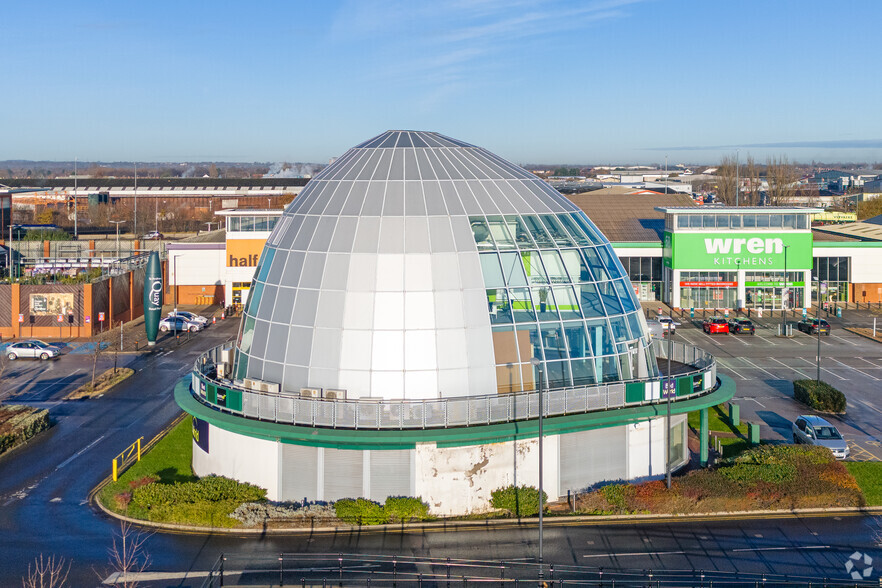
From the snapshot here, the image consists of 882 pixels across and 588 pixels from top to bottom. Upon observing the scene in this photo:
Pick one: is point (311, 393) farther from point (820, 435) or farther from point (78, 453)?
point (820, 435)

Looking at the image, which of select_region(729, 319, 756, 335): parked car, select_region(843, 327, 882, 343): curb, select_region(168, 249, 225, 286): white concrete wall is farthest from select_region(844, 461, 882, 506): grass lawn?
select_region(168, 249, 225, 286): white concrete wall

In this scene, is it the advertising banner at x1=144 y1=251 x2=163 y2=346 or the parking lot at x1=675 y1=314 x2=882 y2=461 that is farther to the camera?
the advertising banner at x1=144 y1=251 x2=163 y2=346

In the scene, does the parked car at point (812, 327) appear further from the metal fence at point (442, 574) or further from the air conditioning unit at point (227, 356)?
the air conditioning unit at point (227, 356)

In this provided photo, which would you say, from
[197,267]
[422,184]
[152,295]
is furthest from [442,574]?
[197,267]

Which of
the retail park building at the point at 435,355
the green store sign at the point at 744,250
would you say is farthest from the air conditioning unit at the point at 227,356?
the green store sign at the point at 744,250

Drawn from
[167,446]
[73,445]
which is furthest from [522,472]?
[73,445]

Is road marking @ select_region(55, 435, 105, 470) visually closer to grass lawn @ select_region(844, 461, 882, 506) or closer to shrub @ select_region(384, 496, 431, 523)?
shrub @ select_region(384, 496, 431, 523)
